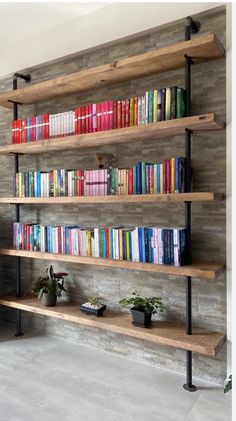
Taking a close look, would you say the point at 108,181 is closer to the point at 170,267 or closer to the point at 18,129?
the point at 170,267

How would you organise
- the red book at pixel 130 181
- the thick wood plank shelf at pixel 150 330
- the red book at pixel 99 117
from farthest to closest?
the red book at pixel 99 117, the red book at pixel 130 181, the thick wood plank shelf at pixel 150 330

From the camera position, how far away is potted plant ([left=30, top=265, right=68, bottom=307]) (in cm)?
255

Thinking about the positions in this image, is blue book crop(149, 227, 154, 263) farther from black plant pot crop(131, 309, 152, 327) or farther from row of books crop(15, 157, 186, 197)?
black plant pot crop(131, 309, 152, 327)

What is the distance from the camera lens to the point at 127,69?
2.13 m

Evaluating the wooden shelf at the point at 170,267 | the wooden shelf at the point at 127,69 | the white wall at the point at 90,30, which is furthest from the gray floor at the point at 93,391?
the white wall at the point at 90,30

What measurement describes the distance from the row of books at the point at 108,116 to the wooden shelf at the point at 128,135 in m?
0.08

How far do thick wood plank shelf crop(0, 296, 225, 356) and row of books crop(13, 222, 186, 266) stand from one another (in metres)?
0.45

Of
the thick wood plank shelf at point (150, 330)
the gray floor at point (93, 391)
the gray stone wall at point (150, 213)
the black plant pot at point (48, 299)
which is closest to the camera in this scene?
the gray floor at point (93, 391)

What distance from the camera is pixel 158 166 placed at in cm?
201

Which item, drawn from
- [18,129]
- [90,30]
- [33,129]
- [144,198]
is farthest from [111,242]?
[90,30]

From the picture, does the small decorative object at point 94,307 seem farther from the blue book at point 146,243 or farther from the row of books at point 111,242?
the blue book at point 146,243

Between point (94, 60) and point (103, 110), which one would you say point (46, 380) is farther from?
point (94, 60)

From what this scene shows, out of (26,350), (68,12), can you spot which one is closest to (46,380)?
(26,350)

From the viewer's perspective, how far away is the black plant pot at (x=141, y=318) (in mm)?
2098
